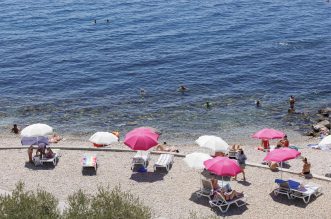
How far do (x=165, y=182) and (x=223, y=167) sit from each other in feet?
12.3

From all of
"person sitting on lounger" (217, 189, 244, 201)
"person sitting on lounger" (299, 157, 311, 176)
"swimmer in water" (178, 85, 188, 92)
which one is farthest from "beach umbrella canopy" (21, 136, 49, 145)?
"swimmer in water" (178, 85, 188, 92)

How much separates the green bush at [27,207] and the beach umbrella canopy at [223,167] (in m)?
8.45

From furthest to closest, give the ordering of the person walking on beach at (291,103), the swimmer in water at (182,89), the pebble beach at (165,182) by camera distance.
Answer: the swimmer in water at (182,89), the person walking on beach at (291,103), the pebble beach at (165,182)

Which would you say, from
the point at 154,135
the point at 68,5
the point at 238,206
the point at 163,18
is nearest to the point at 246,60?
the point at 163,18

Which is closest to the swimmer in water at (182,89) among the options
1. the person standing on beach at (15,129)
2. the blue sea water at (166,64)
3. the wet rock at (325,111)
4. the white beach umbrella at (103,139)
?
the blue sea water at (166,64)

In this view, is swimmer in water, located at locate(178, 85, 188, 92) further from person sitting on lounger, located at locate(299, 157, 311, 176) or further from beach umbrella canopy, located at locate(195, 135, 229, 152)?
person sitting on lounger, located at locate(299, 157, 311, 176)

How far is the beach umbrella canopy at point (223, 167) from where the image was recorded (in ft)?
81.8

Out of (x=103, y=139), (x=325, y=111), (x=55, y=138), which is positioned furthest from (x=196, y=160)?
(x=325, y=111)

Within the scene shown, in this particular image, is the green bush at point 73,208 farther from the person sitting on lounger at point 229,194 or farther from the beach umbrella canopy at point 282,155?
the beach umbrella canopy at point 282,155

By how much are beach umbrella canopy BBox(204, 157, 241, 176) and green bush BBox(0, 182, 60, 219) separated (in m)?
8.45

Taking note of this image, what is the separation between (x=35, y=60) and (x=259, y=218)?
39.8m

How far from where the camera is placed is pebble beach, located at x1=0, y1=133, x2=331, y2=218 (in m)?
24.5

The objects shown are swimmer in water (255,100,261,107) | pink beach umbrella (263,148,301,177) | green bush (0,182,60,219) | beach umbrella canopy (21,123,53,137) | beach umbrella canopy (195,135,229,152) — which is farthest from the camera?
swimmer in water (255,100,261,107)

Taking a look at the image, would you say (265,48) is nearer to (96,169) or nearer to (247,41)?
(247,41)
